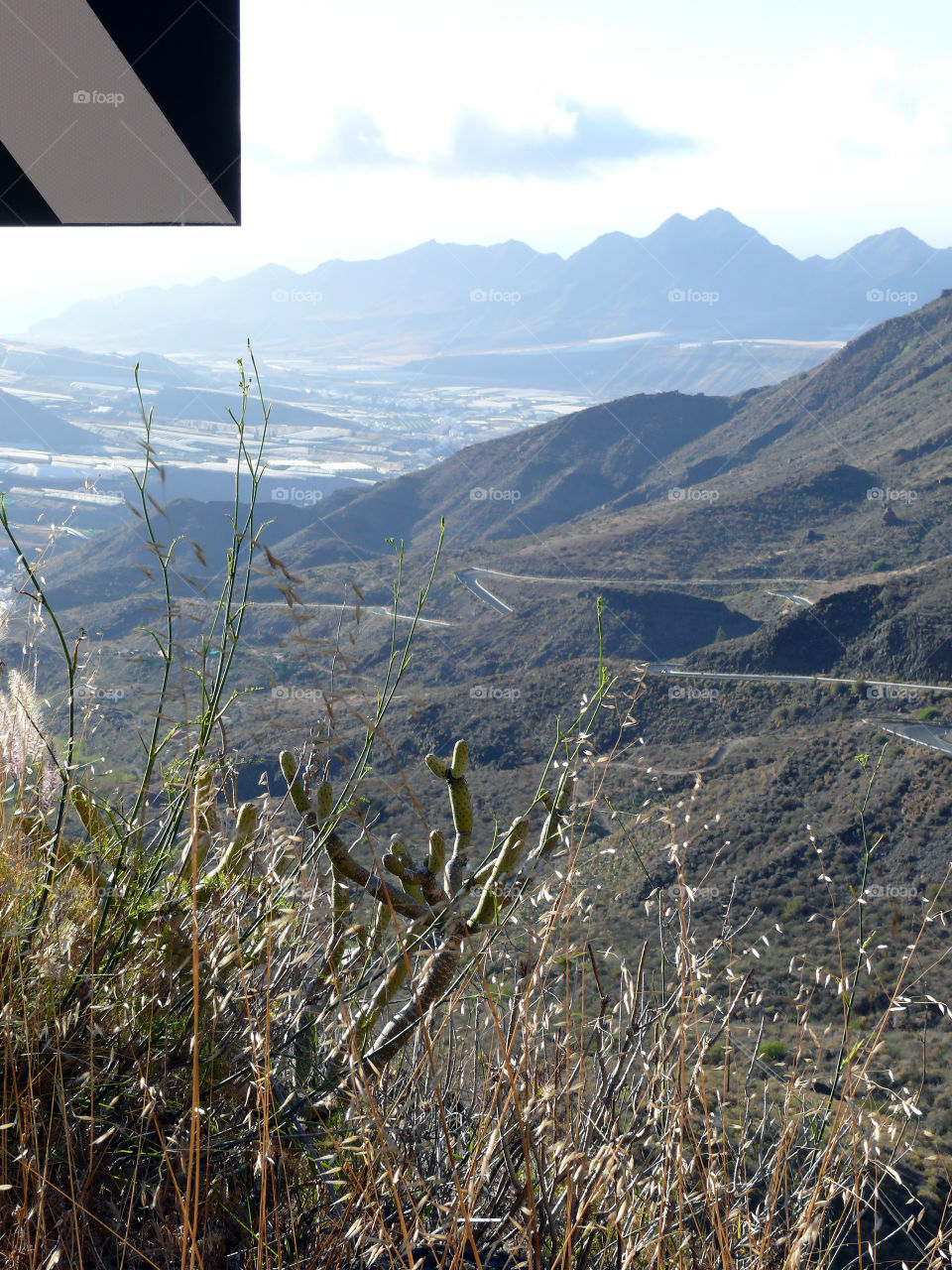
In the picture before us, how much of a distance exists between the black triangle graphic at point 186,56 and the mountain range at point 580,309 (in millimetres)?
154409

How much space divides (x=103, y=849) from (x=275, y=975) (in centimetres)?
Answer: 32

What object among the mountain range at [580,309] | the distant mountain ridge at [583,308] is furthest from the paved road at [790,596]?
the distant mountain ridge at [583,308]

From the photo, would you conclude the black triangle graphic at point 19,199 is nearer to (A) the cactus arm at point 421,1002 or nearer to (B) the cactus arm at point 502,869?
(B) the cactus arm at point 502,869

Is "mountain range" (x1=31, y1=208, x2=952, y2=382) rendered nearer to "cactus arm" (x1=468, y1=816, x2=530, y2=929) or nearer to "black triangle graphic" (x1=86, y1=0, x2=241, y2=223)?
"black triangle graphic" (x1=86, y1=0, x2=241, y2=223)

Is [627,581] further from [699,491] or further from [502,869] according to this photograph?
[502,869]

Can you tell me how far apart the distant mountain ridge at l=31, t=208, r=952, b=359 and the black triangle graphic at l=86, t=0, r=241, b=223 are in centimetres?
16024

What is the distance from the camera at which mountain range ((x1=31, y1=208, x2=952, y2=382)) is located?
164m

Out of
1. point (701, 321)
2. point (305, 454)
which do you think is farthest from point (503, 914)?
→ point (701, 321)

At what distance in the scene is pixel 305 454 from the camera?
69438 mm

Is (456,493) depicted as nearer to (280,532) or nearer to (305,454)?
(280,532)

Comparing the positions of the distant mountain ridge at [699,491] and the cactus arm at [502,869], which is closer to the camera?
the cactus arm at [502,869]

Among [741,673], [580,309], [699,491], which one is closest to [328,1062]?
[741,673]

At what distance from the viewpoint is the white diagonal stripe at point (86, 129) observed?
2.03 m

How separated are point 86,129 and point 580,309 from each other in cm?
18549
